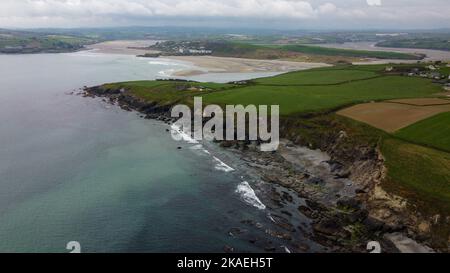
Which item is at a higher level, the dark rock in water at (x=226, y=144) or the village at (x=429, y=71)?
the village at (x=429, y=71)

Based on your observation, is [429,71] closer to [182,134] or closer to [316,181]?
[182,134]

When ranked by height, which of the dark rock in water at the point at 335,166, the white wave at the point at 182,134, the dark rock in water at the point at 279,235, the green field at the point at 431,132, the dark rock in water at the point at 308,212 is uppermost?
the green field at the point at 431,132

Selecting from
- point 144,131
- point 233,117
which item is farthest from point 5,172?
point 233,117

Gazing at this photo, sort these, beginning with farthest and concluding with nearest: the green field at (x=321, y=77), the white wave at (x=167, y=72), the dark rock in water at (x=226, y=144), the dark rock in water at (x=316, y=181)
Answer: the white wave at (x=167, y=72)
the green field at (x=321, y=77)
the dark rock in water at (x=226, y=144)
the dark rock in water at (x=316, y=181)

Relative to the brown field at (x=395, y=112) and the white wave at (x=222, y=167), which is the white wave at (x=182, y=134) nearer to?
the white wave at (x=222, y=167)

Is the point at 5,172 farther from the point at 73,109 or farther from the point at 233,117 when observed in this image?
the point at 73,109

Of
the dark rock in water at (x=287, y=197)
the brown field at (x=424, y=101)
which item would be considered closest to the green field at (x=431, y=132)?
the brown field at (x=424, y=101)

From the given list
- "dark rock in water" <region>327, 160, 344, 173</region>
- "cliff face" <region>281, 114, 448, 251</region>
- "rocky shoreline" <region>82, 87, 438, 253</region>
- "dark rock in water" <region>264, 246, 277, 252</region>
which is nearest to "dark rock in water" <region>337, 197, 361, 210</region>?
"rocky shoreline" <region>82, 87, 438, 253</region>
